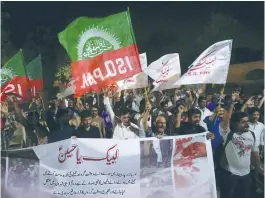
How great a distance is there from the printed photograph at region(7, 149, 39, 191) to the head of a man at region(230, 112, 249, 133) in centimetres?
209

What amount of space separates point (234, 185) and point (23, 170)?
222 cm

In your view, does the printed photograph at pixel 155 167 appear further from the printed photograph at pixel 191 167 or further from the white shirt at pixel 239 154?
the white shirt at pixel 239 154

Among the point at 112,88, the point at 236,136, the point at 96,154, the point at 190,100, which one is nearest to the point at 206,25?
the point at 190,100

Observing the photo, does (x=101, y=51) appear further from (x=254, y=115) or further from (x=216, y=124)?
(x=254, y=115)

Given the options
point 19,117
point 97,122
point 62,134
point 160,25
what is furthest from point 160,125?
point 160,25

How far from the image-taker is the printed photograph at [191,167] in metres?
5.43

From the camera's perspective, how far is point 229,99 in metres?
7.43

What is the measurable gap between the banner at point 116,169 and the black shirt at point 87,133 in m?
0.18

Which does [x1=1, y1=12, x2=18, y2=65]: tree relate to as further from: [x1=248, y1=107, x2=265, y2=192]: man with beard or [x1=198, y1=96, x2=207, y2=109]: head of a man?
[x1=248, y1=107, x2=265, y2=192]: man with beard

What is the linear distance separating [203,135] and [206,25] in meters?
4.65

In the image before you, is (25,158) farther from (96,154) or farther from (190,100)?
(190,100)

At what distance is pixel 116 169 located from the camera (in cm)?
554

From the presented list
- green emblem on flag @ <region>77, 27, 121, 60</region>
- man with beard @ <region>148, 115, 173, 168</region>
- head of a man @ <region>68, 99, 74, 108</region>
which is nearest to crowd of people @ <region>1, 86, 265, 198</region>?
man with beard @ <region>148, 115, 173, 168</region>

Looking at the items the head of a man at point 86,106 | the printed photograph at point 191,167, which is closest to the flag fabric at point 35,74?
the head of a man at point 86,106
